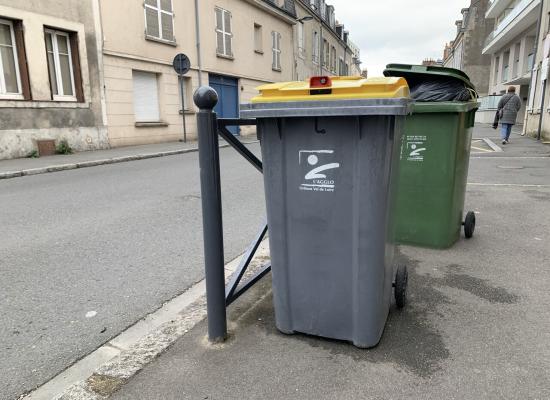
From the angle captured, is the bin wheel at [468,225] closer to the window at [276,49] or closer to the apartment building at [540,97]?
the apartment building at [540,97]

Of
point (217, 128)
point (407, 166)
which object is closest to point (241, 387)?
point (217, 128)

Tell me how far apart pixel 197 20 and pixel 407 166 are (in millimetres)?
15884

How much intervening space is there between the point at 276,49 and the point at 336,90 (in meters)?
24.8

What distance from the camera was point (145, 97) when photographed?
1592 centimetres

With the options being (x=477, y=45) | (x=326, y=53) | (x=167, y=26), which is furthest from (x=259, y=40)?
(x=477, y=45)

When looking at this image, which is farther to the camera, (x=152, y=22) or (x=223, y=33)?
(x=223, y=33)

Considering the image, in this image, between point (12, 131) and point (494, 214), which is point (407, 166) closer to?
point (494, 214)

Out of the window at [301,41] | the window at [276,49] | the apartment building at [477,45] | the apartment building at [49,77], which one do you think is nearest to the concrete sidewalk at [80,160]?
the apartment building at [49,77]

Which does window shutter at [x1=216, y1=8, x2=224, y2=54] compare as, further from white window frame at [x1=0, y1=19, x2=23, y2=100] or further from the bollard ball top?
the bollard ball top

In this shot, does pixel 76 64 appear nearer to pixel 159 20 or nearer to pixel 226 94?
pixel 159 20

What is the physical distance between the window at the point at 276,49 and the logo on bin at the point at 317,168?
24.1 m

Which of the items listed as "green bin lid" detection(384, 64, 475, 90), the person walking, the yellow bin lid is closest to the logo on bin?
the yellow bin lid

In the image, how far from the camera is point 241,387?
206 cm

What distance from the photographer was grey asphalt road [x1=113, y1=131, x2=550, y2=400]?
2.03 meters
